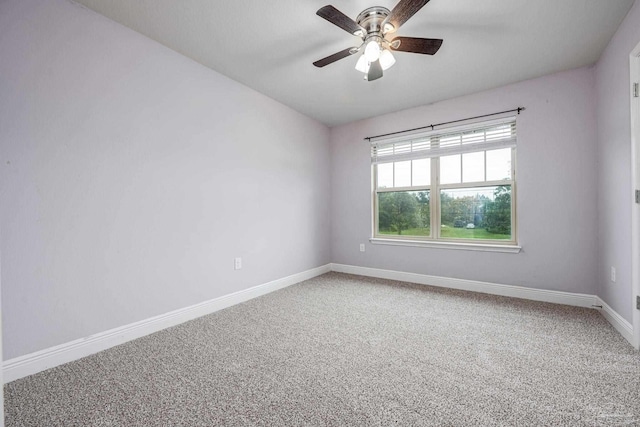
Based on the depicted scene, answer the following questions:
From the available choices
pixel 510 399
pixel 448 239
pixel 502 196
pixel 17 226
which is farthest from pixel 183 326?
pixel 502 196

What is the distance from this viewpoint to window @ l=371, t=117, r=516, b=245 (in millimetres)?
3295

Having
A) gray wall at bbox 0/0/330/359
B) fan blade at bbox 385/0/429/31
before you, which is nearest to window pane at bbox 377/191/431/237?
gray wall at bbox 0/0/330/359

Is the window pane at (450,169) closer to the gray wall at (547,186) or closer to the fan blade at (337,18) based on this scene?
the gray wall at (547,186)

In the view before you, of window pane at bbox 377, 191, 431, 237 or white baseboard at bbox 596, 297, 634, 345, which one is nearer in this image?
white baseboard at bbox 596, 297, 634, 345

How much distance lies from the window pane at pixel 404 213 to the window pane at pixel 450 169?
30 cm

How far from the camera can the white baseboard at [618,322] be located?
6.80 ft

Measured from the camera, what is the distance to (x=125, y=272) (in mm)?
2176

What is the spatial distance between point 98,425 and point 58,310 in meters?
0.94

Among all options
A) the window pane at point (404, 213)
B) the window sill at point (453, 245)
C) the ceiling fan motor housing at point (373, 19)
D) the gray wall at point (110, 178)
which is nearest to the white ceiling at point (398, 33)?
the ceiling fan motor housing at point (373, 19)

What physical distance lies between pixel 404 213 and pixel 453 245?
0.79 meters

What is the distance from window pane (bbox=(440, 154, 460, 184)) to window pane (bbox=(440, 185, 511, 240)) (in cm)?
13

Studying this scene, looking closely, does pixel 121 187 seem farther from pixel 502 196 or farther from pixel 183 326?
pixel 502 196

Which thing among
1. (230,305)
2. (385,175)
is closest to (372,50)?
(385,175)

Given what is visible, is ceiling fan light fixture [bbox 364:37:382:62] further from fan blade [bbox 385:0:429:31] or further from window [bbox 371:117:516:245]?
window [bbox 371:117:516:245]
